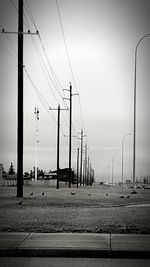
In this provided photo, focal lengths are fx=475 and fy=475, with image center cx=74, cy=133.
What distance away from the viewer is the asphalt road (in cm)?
868

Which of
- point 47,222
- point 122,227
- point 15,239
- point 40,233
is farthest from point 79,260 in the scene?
point 47,222

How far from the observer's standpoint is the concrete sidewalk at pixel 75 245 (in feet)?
31.1

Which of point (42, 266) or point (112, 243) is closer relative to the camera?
point (42, 266)

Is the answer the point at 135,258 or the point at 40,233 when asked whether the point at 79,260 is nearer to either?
the point at 135,258

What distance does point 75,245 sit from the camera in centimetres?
1008

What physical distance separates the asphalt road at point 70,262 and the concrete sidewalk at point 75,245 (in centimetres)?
25

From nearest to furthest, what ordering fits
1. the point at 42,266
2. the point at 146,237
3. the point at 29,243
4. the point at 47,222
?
the point at 42,266 < the point at 29,243 < the point at 146,237 < the point at 47,222

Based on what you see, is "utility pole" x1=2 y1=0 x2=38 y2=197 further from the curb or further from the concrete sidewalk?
the curb

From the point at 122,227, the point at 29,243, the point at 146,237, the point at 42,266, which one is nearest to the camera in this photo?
the point at 42,266

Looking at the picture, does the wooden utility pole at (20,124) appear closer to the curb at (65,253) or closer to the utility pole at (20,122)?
the utility pole at (20,122)

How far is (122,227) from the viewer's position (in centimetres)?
1350

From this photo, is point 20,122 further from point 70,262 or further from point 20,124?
point 70,262

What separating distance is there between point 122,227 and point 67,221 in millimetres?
2182

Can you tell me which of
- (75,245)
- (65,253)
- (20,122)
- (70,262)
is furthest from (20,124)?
(70,262)
